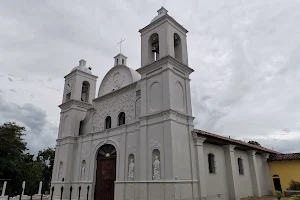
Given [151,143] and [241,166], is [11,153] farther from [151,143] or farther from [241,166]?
[241,166]

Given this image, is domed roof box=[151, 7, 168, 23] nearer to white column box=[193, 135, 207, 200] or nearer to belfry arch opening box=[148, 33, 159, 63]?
belfry arch opening box=[148, 33, 159, 63]

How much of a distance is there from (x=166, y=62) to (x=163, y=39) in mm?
1794

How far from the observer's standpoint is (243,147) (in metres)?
17.7

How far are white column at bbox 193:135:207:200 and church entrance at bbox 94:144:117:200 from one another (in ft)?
18.2

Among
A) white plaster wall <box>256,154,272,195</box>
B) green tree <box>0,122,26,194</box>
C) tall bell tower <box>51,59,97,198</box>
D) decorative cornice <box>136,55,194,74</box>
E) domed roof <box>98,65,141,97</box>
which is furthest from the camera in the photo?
green tree <box>0,122,26,194</box>

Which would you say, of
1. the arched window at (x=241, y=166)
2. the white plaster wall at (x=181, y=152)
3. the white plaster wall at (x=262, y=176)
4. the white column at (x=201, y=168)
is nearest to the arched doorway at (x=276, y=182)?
the white plaster wall at (x=262, y=176)

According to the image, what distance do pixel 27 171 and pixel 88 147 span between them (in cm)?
1462

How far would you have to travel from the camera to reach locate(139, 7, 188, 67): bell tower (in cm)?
1420

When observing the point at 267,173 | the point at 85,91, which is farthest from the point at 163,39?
the point at 267,173

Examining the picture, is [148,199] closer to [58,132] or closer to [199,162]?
[199,162]

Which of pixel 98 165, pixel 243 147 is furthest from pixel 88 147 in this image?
pixel 243 147

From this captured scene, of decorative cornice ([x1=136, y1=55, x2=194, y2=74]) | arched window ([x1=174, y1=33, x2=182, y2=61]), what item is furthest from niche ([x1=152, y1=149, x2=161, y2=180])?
arched window ([x1=174, y1=33, x2=182, y2=61])

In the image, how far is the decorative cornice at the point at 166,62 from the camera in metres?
13.5

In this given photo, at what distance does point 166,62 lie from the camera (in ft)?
44.1
